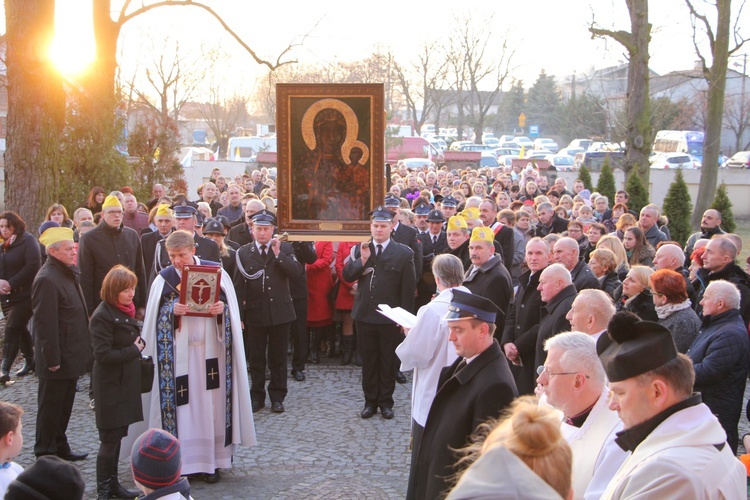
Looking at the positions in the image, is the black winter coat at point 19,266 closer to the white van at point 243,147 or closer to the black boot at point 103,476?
the black boot at point 103,476

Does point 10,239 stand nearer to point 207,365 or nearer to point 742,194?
point 207,365

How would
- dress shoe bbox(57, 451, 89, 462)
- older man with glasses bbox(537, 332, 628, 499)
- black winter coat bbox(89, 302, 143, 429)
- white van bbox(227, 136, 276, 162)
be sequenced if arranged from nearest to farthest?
1. older man with glasses bbox(537, 332, 628, 499)
2. black winter coat bbox(89, 302, 143, 429)
3. dress shoe bbox(57, 451, 89, 462)
4. white van bbox(227, 136, 276, 162)

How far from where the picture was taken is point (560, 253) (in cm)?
795

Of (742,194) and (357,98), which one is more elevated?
(357,98)

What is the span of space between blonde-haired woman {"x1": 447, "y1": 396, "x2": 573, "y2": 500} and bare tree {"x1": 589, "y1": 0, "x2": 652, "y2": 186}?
693 inches

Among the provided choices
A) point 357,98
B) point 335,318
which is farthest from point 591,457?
point 335,318

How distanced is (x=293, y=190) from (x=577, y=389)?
570 cm

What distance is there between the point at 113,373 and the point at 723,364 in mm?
4771

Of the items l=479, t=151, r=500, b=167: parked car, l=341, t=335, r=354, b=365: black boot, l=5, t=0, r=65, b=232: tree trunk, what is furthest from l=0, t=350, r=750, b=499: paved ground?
l=479, t=151, r=500, b=167: parked car

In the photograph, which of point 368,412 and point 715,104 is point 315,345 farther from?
point 715,104

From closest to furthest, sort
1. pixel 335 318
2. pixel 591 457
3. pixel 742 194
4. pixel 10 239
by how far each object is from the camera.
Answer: pixel 591 457 → pixel 10 239 → pixel 335 318 → pixel 742 194

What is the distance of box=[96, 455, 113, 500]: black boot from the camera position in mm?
6422

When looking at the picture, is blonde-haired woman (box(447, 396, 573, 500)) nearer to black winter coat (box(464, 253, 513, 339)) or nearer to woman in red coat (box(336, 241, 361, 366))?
black winter coat (box(464, 253, 513, 339))

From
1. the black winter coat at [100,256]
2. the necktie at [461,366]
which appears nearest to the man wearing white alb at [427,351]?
the necktie at [461,366]
